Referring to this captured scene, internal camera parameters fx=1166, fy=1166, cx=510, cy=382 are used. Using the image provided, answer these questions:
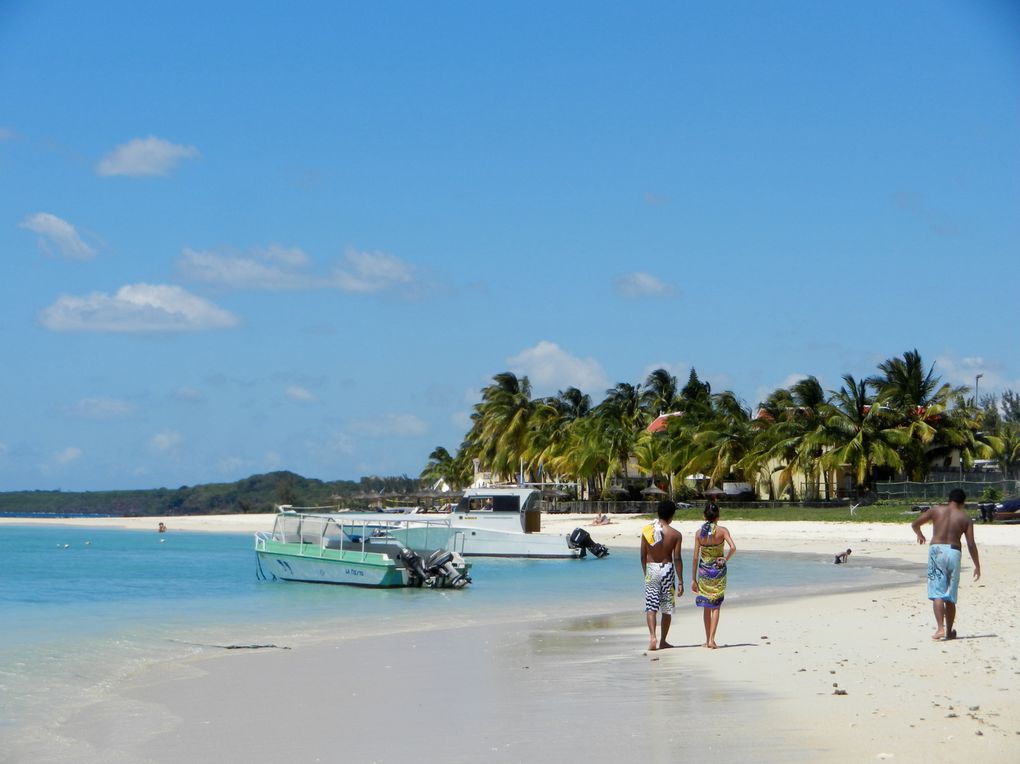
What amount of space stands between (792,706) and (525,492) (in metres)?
32.6

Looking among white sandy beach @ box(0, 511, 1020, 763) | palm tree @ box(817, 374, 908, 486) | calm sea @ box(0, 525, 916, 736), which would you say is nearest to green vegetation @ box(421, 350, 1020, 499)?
palm tree @ box(817, 374, 908, 486)

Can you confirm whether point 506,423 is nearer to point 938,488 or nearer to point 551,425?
point 551,425

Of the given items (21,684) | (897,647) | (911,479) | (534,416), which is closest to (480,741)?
(897,647)

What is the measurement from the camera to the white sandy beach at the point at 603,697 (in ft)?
27.9

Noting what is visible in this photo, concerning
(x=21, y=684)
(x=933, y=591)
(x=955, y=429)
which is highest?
(x=955, y=429)

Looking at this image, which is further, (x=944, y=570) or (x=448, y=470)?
(x=448, y=470)

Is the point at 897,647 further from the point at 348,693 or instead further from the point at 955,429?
the point at 955,429

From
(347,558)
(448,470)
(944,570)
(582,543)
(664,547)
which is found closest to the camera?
(944,570)

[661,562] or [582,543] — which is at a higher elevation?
[661,562]

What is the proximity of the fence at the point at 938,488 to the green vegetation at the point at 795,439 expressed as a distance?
931mm

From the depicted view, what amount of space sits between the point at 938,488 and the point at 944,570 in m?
42.9

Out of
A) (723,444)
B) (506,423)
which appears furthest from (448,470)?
(723,444)

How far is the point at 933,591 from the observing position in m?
12.6

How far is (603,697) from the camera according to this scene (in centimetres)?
1046
